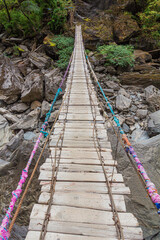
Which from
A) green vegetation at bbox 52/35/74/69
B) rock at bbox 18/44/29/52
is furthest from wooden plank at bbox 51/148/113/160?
rock at bbox 18/44/29/52

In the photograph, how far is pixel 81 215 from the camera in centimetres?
124

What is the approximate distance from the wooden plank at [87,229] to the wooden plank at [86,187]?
0.34 m

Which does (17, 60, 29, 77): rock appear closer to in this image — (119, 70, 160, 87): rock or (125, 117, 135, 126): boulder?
(119, 70, 160, 87): rock

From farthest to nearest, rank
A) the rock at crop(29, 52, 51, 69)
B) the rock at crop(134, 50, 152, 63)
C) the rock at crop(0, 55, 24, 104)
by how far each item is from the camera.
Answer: the rock at crop(29, 52, 51, 69), the rock at crop(134, 50, 152, 63), the rock at crop(0, 55, 24, 104)

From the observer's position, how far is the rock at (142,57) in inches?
293

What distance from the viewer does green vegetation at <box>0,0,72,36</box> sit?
8.43 metres

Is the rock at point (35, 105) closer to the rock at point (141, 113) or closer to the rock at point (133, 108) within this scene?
the rock at point (133, 108)

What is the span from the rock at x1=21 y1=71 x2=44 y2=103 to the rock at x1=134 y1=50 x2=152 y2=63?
5894 millimetres

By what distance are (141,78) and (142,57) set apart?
189 centimetres

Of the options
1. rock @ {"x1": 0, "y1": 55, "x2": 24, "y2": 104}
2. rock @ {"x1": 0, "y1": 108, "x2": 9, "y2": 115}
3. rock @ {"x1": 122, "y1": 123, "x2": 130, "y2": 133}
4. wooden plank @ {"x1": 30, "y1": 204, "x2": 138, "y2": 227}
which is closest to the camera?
wooden plank @ {"x1": 30, "y1": 204, "x2": 138, "y2": 227}

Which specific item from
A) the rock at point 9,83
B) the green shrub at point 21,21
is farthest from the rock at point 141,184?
the green shrub at point 21,21

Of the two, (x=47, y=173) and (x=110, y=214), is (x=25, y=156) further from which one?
(x=110, y=214)

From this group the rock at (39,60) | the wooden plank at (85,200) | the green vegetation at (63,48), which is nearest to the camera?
the wooden plank at (85,200)

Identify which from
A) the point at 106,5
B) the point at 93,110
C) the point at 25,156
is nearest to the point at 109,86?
the point at 93,110
